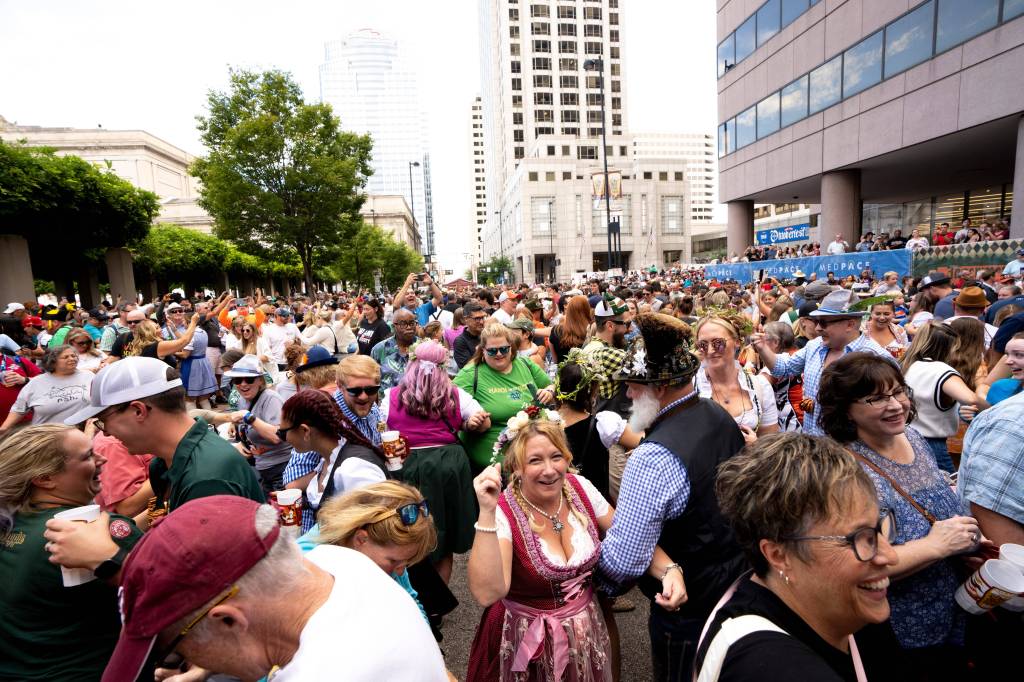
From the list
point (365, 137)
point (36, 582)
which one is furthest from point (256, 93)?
point (36, 582)

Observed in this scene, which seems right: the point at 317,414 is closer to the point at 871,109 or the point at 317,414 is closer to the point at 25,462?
the point at 25,462

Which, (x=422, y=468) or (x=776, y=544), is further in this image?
(x=422, y=468)

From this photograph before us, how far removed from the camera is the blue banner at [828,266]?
14234mm

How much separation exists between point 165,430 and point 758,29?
30.3 meters

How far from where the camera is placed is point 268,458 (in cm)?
423

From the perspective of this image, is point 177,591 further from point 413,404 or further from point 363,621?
point 413,404

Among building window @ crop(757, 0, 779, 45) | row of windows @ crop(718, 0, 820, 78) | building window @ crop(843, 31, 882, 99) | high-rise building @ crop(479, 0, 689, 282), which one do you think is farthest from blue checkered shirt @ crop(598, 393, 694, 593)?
high-rise building @ crop(479, 0, 689, 282)

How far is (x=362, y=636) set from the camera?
1184 millimetres

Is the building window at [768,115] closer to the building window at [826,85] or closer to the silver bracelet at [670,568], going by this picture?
the building window at [826,85]

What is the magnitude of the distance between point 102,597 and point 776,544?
256 cm

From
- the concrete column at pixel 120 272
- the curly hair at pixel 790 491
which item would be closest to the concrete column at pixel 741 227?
the curly hair at pixel 790 491

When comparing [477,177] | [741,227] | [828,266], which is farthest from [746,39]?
[477,177]

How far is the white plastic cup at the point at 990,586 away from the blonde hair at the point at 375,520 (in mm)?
2198

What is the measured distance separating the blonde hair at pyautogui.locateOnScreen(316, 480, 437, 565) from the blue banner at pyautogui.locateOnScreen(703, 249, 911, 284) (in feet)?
54.3
